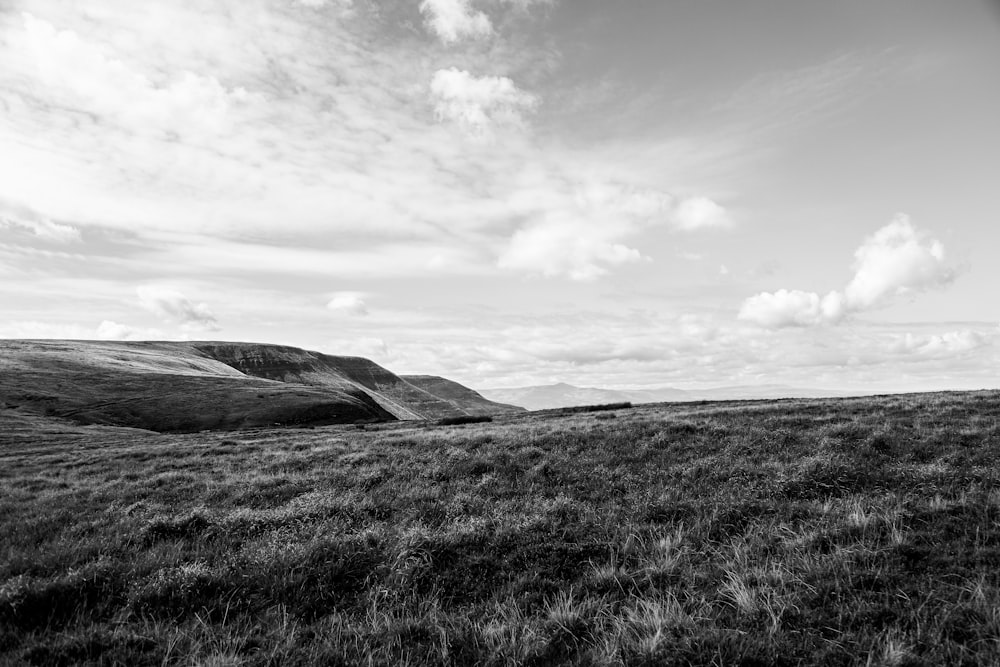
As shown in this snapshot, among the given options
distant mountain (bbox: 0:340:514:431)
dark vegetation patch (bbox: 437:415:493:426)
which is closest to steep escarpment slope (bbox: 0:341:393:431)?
distant mountain (bbox: 0:340:514:431)

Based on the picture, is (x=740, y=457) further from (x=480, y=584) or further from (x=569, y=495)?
(x=480, y=584)

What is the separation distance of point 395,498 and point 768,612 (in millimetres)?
8305

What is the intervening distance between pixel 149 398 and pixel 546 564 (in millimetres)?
91747

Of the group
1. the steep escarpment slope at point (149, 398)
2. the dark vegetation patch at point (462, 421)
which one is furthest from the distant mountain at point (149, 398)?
the dark vegetation patch at point (462, 421)

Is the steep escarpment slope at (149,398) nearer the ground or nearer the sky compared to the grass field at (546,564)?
nearer the ground

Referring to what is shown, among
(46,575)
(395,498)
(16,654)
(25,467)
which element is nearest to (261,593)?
(16,654)

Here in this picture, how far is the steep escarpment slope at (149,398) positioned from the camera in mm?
69250

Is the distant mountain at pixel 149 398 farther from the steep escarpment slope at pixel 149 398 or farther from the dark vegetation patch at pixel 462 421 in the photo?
the dark vegetation patch at pixel 462 421

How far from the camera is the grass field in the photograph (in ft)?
16.6

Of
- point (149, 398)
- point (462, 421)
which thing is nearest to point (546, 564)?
point (462, 421)

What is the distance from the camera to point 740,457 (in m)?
13.4

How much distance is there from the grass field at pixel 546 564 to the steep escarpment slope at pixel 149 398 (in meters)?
65.1

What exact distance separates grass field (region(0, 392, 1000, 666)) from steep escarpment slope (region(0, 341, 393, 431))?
65.1 meters

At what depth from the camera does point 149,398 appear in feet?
257
